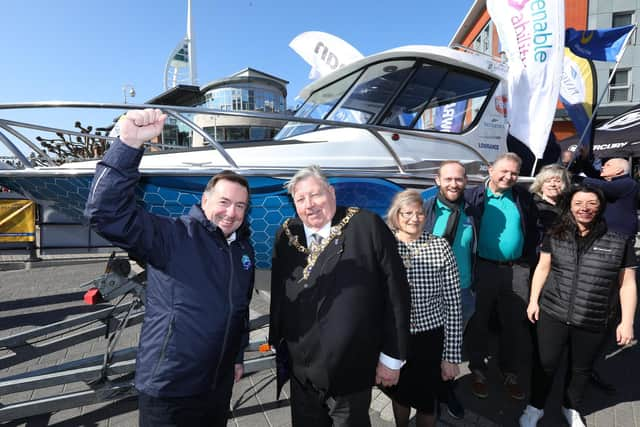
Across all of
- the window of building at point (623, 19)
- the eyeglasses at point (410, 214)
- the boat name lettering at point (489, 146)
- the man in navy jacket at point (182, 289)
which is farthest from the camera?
the window of building at point (623, 19)

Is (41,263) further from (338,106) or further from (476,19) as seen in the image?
(476,19)

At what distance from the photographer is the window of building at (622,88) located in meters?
15.2

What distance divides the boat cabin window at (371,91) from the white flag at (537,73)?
1.35 meters

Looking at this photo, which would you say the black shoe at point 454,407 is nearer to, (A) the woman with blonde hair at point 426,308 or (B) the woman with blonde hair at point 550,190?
(A) the woman with blonde hair at point 426,308

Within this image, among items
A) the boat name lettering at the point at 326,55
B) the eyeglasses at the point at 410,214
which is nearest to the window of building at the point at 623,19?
the boat name lettering at the point at 326,55

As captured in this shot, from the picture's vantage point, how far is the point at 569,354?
2.33m

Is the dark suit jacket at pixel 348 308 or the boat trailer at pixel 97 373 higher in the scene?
the dark suit jacket at pixel 348 308

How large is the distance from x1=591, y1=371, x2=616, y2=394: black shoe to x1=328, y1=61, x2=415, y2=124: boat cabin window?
9.74ft

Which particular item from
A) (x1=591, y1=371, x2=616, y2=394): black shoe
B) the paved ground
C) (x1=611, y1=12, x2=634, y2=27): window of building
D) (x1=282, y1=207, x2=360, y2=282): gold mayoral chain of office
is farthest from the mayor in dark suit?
(x1=611, y1=12, x2=634, y2=27): window of building

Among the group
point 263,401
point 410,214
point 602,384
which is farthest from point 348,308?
point 602,384

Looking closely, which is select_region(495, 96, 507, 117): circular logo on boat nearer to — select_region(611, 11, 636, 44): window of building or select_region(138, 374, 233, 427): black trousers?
select_region(138, 374, 233, 427): black trousers

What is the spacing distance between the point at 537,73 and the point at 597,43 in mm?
2184

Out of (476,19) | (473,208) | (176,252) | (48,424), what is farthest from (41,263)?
(476,19)

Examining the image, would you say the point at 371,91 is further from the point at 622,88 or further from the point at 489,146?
the point at 622,88
